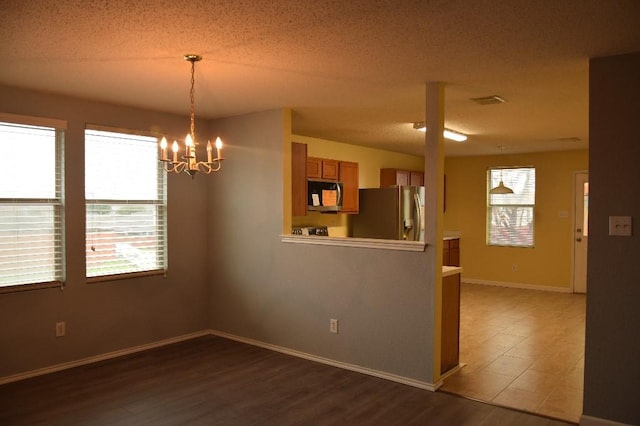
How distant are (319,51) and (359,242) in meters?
1.74

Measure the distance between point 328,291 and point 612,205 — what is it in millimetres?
2316

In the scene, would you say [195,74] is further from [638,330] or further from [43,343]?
[638,330]

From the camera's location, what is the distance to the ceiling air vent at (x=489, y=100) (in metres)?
4.15

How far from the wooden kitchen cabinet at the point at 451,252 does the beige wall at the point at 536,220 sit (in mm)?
212

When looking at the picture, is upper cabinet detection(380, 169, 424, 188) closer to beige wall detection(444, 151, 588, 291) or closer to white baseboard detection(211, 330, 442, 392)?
beige wall detection(444, 151, 588, 291)

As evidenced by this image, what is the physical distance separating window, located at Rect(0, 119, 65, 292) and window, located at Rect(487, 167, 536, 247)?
6915 mm

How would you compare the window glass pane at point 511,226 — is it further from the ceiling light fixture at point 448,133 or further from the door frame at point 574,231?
the ceiling light fixture at point 448,133

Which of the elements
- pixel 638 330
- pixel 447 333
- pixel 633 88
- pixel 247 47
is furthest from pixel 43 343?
pixel 633 88

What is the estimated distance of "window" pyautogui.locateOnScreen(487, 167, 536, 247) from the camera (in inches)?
329

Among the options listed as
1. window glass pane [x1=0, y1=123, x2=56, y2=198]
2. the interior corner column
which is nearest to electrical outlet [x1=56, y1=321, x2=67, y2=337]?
window glass pane [x1=0, y1=123, x2=56, y2=198]

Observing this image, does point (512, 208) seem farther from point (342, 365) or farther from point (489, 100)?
point (342, 365)

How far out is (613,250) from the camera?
3.01m

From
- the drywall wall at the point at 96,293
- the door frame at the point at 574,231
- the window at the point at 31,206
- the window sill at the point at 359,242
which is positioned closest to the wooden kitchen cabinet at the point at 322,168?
the drywall wall at the point at 96,293

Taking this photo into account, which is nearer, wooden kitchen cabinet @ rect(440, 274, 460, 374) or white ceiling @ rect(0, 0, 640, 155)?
white ceiling @ rect(0, 0, 640, 155)
